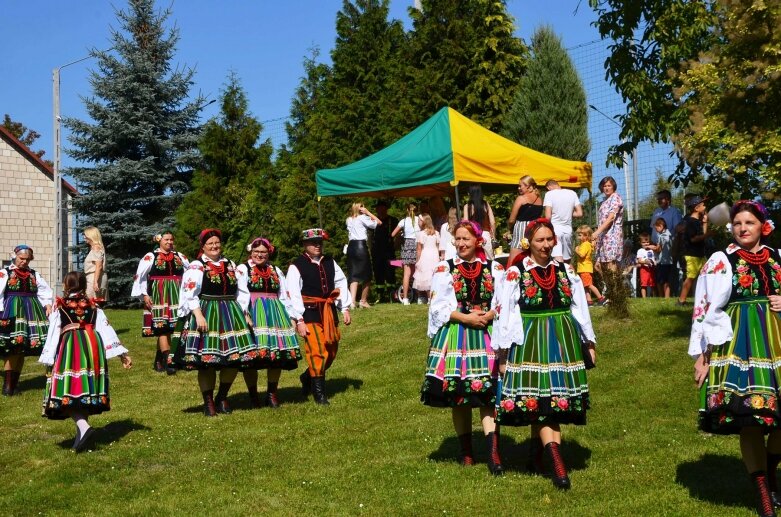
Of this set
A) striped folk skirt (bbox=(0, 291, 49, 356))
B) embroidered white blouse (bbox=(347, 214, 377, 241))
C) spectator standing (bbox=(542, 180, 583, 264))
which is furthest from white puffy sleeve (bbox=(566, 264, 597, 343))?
embroidered white blouse (bbox=(347, 214, 377, 241))

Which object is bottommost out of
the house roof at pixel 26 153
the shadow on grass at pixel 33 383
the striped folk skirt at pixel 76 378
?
the shadow on grass at pixel 33 383

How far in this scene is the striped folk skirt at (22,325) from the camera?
13.0m

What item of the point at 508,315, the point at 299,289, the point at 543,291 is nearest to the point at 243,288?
the point at 299,289

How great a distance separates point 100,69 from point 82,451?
24.7m

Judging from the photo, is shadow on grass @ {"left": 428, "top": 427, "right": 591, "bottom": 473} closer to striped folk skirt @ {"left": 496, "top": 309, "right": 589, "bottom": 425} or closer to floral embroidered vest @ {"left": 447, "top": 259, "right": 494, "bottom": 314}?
striped folk skirt @ {"left": 496, "top": 309, "right": 589, "bottom": 425}

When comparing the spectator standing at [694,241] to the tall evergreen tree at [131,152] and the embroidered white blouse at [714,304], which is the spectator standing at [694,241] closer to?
the embroidered white blouse at [714,304]

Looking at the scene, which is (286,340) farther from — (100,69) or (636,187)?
(100,69)

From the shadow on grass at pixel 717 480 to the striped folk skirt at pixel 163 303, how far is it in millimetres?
8373

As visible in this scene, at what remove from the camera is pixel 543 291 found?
7223 mm

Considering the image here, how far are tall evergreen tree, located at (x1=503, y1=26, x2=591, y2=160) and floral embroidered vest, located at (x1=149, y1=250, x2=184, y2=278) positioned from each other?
9.34 m

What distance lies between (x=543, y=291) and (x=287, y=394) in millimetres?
5718

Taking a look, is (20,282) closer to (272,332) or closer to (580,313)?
(272,332)

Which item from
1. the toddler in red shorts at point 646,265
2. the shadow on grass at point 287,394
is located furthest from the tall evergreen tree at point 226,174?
the shadow on grass at point 287,394

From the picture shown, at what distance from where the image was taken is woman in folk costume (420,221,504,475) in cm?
774
